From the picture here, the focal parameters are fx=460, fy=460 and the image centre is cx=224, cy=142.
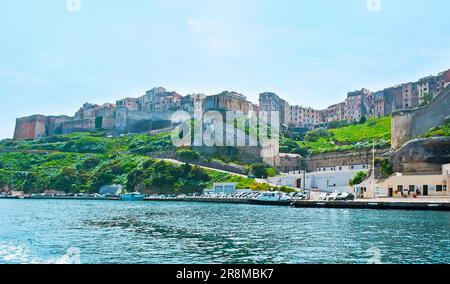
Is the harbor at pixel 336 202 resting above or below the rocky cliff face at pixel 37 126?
below

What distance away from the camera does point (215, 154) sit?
73625mm

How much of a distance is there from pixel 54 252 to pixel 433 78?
262ft

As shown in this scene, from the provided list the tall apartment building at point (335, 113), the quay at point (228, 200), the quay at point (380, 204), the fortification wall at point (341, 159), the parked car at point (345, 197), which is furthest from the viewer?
the tall apartment building at point (335, 113)

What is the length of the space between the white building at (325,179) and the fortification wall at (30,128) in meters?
68.5

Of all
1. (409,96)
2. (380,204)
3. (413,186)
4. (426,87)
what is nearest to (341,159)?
(413,186)

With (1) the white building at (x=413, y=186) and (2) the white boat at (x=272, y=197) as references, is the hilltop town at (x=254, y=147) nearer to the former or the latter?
(1) the white building at (x=413, y=186)

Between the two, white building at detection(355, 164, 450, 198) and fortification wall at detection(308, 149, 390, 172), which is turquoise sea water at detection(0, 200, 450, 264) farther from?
fortification wall at detection(308, 149, 390, 172)

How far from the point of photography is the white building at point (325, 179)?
167ft

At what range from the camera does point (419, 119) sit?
56.1 metres

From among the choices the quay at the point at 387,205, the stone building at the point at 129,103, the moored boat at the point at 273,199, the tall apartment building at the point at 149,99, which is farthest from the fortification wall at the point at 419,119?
the stone building at the point at 129,103

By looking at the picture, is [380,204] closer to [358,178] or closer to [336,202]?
[336,202]

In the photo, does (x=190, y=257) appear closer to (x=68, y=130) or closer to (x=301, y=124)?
(x=301, y=124)

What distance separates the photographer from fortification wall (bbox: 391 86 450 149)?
5389 centimetres

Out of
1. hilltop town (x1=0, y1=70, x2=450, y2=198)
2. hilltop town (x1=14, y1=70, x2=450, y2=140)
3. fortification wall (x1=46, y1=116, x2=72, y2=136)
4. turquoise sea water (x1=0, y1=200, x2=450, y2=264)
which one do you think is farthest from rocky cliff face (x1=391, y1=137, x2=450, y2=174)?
fortification wall (x1=46, y1=116, x2=72, y2=136)
